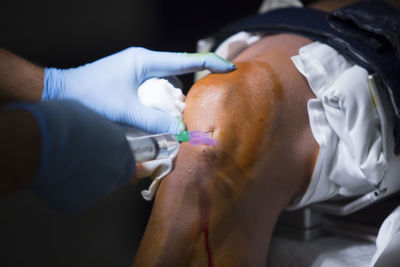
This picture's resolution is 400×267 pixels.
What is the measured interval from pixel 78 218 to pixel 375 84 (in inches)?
32.4

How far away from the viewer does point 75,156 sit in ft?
2.29

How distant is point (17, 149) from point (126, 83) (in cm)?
38

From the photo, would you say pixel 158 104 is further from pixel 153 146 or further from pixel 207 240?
pixel 207 240

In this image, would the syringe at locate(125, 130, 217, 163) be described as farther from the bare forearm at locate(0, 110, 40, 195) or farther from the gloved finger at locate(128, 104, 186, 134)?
the bare forearm at locate(0, 110, 40, 195)

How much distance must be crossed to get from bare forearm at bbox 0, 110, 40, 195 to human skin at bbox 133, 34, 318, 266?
39 centimetres

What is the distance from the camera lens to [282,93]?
41.3 inches

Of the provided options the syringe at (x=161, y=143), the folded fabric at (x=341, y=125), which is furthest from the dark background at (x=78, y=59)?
the folded fabric at (x=341, y=125)

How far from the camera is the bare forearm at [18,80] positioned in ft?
3.13

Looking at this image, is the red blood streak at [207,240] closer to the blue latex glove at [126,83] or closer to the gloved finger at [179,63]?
the blue latex glove at [126,83]

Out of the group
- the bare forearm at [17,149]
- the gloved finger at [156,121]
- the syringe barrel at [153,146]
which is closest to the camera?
the bare forearm at [17,149]

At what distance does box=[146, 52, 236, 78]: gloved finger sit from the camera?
95cm

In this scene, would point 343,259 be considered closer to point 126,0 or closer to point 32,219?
point 32,219

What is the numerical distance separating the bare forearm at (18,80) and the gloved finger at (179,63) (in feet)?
0.84

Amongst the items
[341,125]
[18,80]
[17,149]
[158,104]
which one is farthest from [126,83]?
[341,125]
